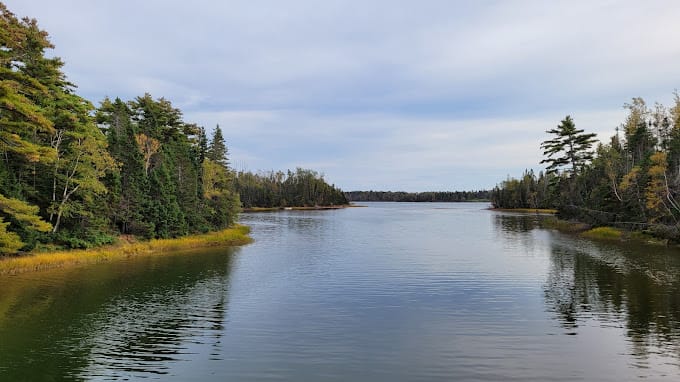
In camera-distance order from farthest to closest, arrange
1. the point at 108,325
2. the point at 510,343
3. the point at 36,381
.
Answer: the point at 108,325 → the point at 510,343 → the point at 36,381

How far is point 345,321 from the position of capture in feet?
68.5

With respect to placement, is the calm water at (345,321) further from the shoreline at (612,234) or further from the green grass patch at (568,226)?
the green grass patch at (568,226)

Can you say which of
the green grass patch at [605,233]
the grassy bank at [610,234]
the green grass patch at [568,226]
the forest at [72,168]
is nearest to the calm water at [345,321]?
the forest at [72,168]

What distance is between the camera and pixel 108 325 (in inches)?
787

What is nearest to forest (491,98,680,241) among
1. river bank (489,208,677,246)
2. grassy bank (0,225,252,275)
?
river bank (489,208,677,246)

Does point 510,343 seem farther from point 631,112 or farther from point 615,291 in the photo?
point 631,112

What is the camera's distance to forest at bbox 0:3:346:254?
3041 centimetres

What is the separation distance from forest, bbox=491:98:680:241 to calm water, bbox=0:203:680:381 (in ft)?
55.0

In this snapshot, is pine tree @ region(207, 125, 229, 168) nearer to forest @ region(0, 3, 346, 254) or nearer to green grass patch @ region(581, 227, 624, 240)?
forest @ region(0, 3, 346, 254)

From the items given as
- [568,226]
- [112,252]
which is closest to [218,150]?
[112,252]

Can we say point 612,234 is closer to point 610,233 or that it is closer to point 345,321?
point 610,233

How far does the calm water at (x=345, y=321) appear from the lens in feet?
48.7

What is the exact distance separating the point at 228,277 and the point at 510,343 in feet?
71.8

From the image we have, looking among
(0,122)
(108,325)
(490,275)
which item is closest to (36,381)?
(108,325)
